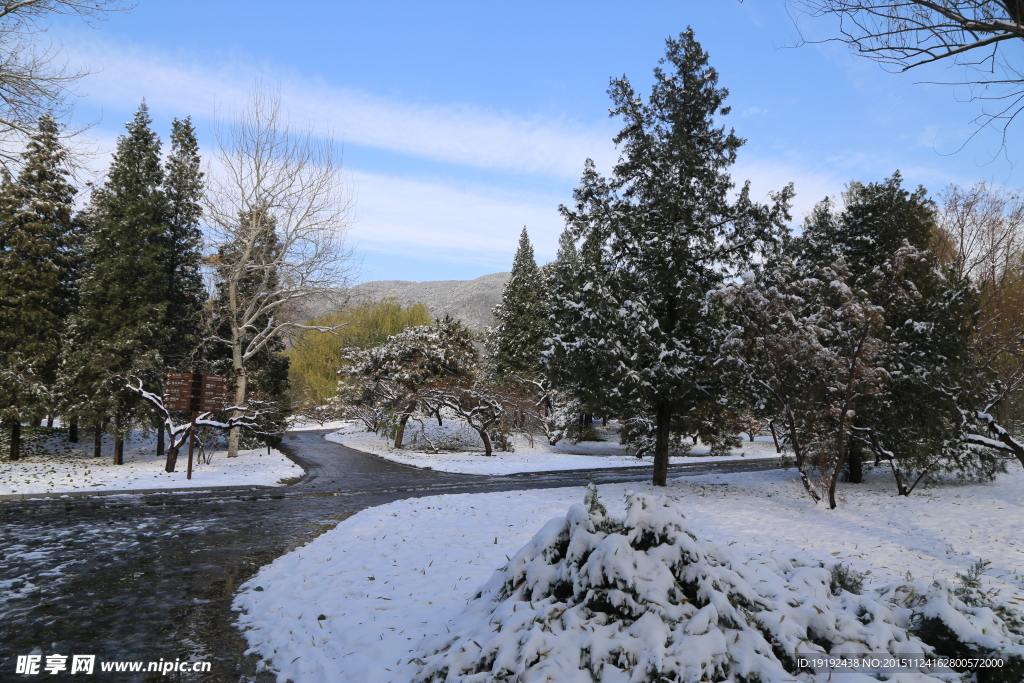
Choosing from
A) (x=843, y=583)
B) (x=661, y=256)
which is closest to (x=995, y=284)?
(x=661, y=256)

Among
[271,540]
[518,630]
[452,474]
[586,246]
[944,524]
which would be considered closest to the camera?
[518,630]

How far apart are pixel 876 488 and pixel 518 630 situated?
54.1ft

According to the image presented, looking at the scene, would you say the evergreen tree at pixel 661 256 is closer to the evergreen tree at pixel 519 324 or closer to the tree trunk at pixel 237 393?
the tree trunk at pixel 237 393

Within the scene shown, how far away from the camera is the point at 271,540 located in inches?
377

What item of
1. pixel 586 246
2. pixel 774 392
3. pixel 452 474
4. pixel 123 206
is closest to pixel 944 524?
pixel 774 392

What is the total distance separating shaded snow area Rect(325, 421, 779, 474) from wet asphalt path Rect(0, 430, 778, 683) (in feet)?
24.8

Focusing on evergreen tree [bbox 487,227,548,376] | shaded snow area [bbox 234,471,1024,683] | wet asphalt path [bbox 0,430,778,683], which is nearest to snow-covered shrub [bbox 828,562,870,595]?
shaded snow area [bbox 234,471,1024,683]

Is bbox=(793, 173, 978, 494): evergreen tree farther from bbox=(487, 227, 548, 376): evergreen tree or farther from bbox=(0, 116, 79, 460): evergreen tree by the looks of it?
bbox=(0, 116, 79, 460): evergreen tree

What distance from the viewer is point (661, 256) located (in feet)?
49.0

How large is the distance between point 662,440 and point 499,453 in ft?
47.6

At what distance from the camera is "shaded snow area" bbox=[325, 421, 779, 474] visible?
2417cm

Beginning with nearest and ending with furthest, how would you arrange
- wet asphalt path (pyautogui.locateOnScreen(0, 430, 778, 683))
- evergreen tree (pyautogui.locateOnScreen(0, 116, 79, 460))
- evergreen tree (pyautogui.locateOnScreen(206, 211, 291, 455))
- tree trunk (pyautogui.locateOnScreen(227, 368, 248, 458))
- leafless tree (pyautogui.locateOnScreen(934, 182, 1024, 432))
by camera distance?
wet asphalt path (pyautogui.locateOnScreen(0, 430, 778, 683)), leafless tree (pyautogui.locateOnScreen(934, 182, 1024, 432)), evergreen tree (pyautogui.locateOnScreen(0, 116, 79, 460)), tree trunk (pyautogui.locateOnScreen(227, 368, 248, 458)), evergreen tree (pyautogui.locateOnScreen(206, 211, 291, 455))

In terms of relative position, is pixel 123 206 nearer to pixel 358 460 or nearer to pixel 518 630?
pixel 358 460

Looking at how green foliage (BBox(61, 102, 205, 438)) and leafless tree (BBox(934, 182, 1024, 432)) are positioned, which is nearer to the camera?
leafless tree (BBox(934, 182, 1024, 432))
